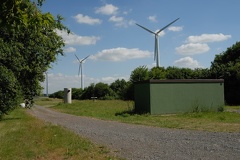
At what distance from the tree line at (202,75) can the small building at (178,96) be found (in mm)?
13403

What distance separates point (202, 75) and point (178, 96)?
2131 cm

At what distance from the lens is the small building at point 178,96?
24.3m

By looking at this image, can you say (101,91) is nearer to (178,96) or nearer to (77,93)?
(77,93)

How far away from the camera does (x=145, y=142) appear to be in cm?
1183

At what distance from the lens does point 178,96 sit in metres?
24.9

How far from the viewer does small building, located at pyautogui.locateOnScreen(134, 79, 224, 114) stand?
956 inches

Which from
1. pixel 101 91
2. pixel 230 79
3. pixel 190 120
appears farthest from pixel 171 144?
pixel 101 91

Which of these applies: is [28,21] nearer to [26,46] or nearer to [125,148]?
[125,148]

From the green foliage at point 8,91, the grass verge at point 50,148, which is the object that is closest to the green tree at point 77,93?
the green foliage at point 8,91

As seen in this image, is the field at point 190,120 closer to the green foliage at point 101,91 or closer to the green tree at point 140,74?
the green tree at point 140,74

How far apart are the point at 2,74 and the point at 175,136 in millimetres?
11599

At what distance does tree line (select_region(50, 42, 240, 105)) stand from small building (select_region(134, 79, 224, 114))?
13.4m

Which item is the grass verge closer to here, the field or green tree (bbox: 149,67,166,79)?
the field

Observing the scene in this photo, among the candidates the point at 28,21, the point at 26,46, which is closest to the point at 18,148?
the point at 28,21
